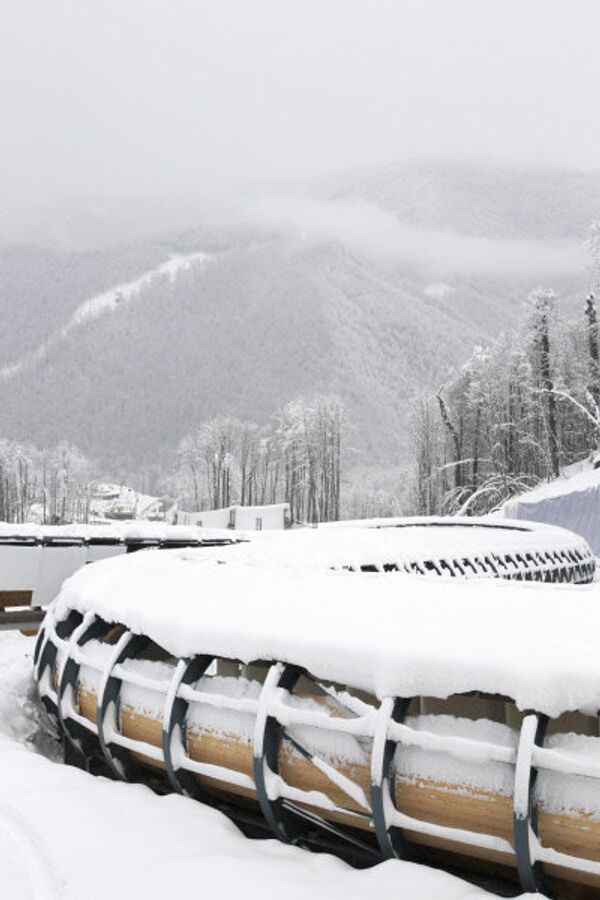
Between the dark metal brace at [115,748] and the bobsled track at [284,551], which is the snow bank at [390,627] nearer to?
the dark metal brace at [115,748]

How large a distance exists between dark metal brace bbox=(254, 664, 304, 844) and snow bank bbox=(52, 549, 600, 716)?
0.12 meters

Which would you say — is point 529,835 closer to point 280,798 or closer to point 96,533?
point 280,798

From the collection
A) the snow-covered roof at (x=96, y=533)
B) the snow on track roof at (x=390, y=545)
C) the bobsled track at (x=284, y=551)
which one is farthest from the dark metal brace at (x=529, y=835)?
the snow-covered roof at (x=96, y=533)

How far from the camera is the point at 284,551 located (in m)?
7.57

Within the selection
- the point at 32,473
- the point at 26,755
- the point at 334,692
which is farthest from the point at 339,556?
the point at 32,473

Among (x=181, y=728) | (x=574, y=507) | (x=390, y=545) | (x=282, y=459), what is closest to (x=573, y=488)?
(x=574, y=507)

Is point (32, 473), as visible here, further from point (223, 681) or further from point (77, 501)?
point (223, 681)

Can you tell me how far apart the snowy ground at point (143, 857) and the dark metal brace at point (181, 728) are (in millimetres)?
72

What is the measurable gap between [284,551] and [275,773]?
15.3 feet

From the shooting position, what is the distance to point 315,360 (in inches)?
5576

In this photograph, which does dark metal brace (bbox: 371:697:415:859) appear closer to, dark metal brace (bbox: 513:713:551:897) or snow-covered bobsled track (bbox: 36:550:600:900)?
snow-covered bobsled track (bbox: 36:550:600:900)

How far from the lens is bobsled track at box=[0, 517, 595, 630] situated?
8406 millimetres

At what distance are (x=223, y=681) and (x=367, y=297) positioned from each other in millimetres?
169827

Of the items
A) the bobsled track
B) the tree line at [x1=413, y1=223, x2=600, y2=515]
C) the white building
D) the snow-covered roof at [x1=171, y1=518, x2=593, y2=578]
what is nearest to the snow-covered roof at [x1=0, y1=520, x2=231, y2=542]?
the bobsled track
